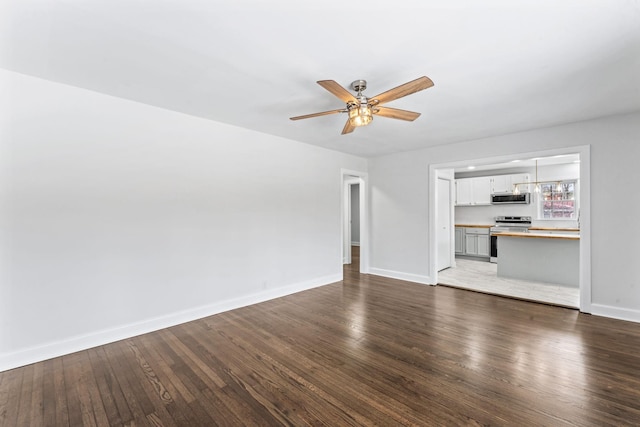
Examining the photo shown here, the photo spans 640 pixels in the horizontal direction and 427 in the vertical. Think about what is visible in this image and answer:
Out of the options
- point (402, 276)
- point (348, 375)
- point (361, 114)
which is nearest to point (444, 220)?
point (402, 276)

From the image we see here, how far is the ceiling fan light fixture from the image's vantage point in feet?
7.77

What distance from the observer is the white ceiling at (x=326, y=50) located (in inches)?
63.7

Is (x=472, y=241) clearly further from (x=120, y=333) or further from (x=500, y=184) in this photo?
(x=120, y=333)

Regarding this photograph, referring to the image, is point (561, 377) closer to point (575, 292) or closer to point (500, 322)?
point (500, 322)

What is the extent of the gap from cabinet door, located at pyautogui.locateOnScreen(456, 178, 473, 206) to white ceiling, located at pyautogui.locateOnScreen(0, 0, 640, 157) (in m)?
4.57

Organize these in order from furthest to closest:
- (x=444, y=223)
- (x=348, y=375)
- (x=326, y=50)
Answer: (x=444, y=223) → (x=348, y=375) → (x=326, y=50)

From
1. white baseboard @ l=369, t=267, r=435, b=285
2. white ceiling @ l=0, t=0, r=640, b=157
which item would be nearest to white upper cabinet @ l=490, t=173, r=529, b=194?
white baseboard @ l=369, t=267, r=435, b=285

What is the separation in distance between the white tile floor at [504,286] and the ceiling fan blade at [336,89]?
13.0 ft

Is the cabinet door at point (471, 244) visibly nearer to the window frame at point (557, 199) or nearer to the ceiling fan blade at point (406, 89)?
the window frame at point (557, 199)

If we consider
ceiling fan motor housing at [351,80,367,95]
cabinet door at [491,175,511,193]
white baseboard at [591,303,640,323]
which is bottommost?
white baseboard at [591,303,640,323]

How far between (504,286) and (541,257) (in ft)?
3.07

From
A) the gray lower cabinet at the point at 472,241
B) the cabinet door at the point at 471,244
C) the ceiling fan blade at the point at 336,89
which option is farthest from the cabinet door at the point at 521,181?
the ceiling fan blade at the point at 336,89

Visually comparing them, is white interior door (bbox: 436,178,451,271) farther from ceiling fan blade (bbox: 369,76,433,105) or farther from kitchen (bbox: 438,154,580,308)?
ceiling fan blade (bbox: 369,76,433,105)

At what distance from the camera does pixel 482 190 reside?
7.43 metres
